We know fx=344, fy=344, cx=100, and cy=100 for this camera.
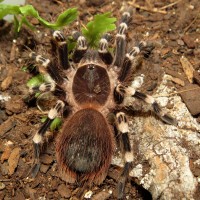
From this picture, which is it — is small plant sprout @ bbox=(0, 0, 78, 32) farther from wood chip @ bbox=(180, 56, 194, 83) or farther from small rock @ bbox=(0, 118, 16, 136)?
wood chip @ bbox=(180, 56, 194, 83)

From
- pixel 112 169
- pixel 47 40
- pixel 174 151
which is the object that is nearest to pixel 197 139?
pixel 174 151

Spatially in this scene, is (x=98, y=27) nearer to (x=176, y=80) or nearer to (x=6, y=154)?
(x=176, y=80)

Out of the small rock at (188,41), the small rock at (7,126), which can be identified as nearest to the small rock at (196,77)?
the small rock at (188,41)

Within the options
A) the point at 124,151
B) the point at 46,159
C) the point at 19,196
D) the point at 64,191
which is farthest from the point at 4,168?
the point at 124,151

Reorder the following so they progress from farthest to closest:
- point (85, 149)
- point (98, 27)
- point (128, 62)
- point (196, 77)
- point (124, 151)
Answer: point (98, 27)
point (196, 77)
point (128, 62)
point (124, 151)
point (85, 149)

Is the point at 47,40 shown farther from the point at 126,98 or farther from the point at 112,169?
the point at 112,169

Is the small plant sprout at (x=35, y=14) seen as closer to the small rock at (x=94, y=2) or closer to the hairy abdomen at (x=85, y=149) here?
the small rock at (x=94, y=2)

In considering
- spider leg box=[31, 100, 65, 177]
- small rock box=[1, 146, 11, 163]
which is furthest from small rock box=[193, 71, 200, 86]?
small rock box=[1, 146, 11, 163]
